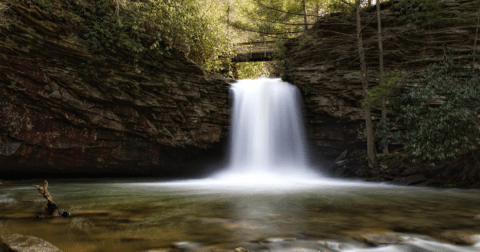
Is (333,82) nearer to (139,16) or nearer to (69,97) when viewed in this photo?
(139,16)

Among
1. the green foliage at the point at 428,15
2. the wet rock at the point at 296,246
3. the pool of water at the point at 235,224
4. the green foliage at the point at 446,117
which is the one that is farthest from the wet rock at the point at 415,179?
the wet rock at the point at 296,246

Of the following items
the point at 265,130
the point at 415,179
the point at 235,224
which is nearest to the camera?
the point at 235,224

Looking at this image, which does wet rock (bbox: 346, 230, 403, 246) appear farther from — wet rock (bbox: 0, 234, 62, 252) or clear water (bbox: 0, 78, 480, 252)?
wet rock (bbox: 0, 234, 62, 252)

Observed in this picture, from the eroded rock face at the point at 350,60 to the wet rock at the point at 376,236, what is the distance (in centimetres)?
1097

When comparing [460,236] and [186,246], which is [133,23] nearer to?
[186,246]

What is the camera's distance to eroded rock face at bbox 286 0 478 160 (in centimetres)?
1361

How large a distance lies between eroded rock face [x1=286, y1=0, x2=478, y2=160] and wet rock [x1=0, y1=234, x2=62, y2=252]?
1392 cm

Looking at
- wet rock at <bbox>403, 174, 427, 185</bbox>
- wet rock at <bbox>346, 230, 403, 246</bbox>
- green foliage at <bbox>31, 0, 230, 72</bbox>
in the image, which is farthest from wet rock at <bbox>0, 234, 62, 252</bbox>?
wet rock at <bbox>403, 174, 427, 185</bbox>

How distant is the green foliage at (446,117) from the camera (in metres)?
8.66

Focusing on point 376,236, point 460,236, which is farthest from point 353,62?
point 376,236

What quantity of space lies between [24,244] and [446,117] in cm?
1045

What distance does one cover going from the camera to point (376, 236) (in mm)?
3662

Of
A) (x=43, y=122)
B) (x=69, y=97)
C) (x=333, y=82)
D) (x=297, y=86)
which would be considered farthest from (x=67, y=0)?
(x=333, y=82)

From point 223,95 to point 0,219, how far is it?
39.5 ft
